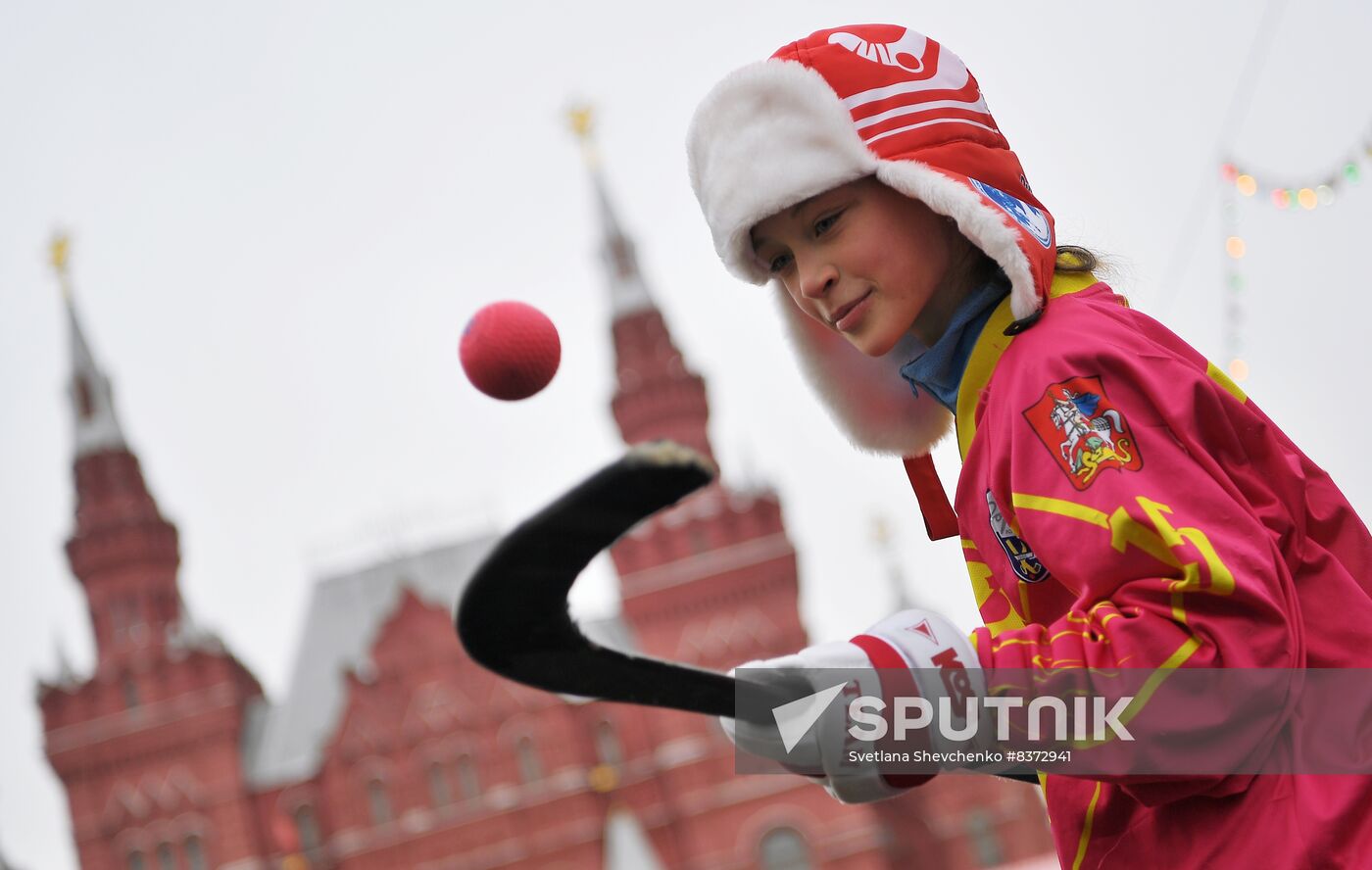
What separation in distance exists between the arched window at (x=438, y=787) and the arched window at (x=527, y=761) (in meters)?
1.14

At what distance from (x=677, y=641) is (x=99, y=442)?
1080 centimetres

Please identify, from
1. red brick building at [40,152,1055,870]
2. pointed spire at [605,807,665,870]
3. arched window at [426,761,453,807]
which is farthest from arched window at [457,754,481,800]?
pointed spire at [605,807,665,870]

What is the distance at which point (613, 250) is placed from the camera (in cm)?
2777

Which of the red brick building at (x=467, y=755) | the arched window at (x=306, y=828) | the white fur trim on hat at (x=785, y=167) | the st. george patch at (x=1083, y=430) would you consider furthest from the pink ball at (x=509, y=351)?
the arched window at (x=306, y=828)

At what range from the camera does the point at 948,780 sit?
2486 centimetres

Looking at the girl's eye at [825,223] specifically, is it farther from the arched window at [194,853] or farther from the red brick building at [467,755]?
the arched window at [194,853]

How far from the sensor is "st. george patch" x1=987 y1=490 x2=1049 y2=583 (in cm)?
161

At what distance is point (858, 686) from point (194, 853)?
80.9ft

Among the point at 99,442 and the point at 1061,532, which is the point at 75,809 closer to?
the point at 99,442

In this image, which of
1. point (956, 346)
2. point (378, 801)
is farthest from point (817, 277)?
point (378, 801)

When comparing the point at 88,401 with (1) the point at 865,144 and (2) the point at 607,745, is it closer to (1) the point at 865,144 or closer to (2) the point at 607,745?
(2) the point at 607,745

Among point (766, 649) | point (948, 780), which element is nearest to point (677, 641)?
point (766, 649)

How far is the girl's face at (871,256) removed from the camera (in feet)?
5.65

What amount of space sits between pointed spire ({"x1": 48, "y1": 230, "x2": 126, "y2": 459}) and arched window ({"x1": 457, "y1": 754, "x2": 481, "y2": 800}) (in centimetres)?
842
